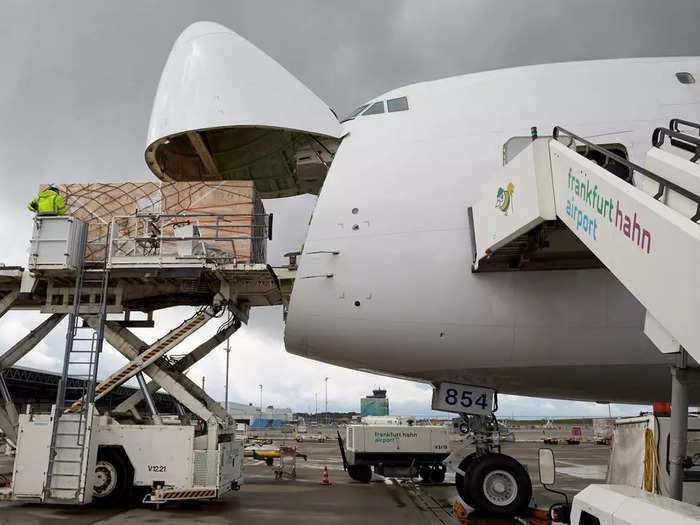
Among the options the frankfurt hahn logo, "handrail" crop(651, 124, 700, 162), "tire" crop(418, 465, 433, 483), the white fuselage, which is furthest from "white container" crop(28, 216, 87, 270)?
"tire" crop(418, 465, 433, 483)

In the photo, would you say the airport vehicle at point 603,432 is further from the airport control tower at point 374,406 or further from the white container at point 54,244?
the white container at point 54,244

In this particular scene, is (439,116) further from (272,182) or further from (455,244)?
(272,182)

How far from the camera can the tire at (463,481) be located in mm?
10233

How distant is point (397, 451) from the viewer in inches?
690

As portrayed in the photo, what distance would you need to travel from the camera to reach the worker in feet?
37.8

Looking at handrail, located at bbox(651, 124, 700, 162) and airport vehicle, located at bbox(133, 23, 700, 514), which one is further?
airport vehicle, located at bbox(133, 23, 700, 514)

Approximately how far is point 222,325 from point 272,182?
12.5 feet

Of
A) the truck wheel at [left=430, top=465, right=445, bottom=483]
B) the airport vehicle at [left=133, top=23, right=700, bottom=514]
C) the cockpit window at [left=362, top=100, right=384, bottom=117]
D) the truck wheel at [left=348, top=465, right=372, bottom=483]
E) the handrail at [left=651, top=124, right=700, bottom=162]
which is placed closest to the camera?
the handrail at [left=651, top=124, right=700, bottom=162]

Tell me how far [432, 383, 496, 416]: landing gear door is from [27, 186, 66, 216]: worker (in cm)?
788

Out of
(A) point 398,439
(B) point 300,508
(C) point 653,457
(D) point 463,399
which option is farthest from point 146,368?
(C) point 653,457

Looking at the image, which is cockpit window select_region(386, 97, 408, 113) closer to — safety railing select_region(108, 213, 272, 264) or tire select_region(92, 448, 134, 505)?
safety railing select_region(108, 213, 272, 264)

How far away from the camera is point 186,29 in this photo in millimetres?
12719

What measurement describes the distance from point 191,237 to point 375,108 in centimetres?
416

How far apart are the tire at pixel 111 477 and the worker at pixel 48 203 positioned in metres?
4.51
